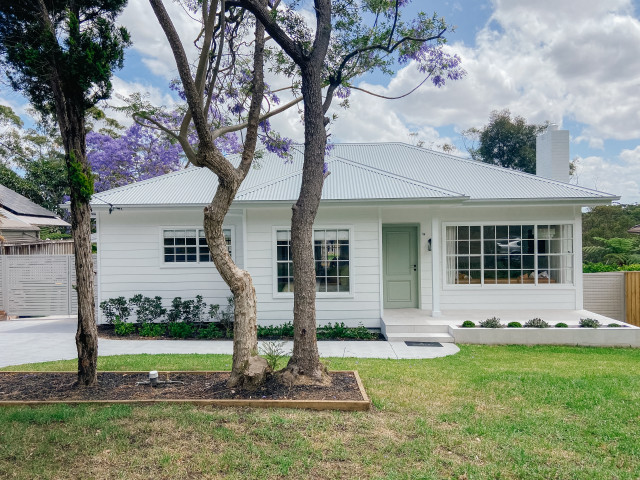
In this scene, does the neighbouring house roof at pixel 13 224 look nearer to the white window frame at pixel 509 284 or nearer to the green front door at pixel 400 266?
the green front door at pixel 400 266

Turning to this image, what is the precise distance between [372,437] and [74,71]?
4.96 m

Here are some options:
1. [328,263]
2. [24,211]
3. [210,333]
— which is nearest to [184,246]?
[210,333]

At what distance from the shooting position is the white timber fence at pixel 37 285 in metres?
11.5

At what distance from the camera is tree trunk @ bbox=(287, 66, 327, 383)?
5086 millimetres

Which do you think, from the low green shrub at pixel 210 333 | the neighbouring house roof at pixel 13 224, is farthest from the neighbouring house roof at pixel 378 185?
the neighbouring house roof at pixel 13 224

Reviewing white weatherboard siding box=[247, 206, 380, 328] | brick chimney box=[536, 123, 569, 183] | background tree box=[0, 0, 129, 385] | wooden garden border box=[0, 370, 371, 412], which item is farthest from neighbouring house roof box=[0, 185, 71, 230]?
brick chimney box=[536, 123, 569, 183]

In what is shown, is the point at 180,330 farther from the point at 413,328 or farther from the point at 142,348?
the point at 413,328

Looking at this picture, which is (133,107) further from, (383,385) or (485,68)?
(485,68)

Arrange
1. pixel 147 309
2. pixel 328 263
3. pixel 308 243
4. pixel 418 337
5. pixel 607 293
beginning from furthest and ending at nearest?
pixel 607 293 → pixel 147 309 → pixel 328 263 → pixel 418 337 → pixel 308 243

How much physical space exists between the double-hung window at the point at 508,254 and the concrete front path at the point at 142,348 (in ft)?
9.06

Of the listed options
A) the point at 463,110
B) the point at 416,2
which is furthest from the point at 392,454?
the point at 463,110

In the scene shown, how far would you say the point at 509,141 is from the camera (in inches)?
913

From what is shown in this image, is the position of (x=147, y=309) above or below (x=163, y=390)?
above

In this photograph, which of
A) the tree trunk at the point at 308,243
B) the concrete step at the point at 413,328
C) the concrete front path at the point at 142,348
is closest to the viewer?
the tree trunk at the point at 308,243
